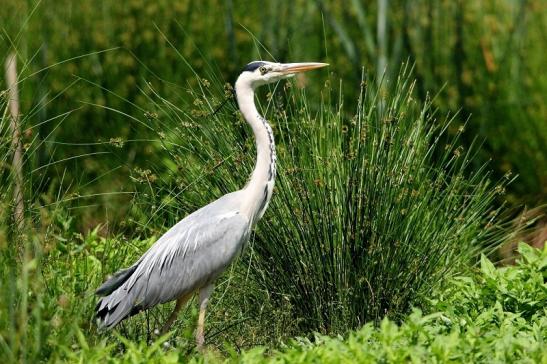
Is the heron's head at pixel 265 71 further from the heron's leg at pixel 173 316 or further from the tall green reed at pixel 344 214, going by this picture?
the heron's leg at pixel 173 316

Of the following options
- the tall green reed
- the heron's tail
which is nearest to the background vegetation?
the tall green reed

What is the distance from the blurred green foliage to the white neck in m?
2.26

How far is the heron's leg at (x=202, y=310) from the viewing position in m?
4.96

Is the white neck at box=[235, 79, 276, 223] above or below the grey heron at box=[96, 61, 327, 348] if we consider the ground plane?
above

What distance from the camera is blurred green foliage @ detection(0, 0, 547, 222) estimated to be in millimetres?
7668

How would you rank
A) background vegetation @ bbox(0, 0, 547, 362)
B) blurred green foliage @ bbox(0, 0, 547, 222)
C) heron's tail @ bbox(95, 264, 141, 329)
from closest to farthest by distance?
background vegetation @ bbox(0, 0, 547, 362) → heron's tail @ bbox(95, 264, 141, 329) → blurred green foliage @ bbox(0, 0, 547, 222)

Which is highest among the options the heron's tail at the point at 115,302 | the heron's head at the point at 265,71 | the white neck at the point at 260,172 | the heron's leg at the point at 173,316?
the heron's head at the point at 265,71

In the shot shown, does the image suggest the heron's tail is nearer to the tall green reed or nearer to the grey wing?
the grey wing

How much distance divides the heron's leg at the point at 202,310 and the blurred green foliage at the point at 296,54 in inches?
93.5

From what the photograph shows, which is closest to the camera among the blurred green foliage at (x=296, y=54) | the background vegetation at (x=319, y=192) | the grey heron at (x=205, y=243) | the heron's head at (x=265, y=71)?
the background vegetation at (x=319, y=192)

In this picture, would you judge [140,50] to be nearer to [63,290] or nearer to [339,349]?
[63,290]

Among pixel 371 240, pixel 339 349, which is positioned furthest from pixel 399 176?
pixel 339 349

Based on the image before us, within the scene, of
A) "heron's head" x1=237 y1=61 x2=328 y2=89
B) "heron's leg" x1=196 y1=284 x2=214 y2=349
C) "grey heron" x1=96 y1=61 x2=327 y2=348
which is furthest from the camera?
"heron's head" x1=237 y1=61 x2=328 y2=89

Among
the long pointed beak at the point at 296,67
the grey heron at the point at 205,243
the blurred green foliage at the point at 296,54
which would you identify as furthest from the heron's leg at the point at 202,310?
the blurred green foliage at the point at 296,54
